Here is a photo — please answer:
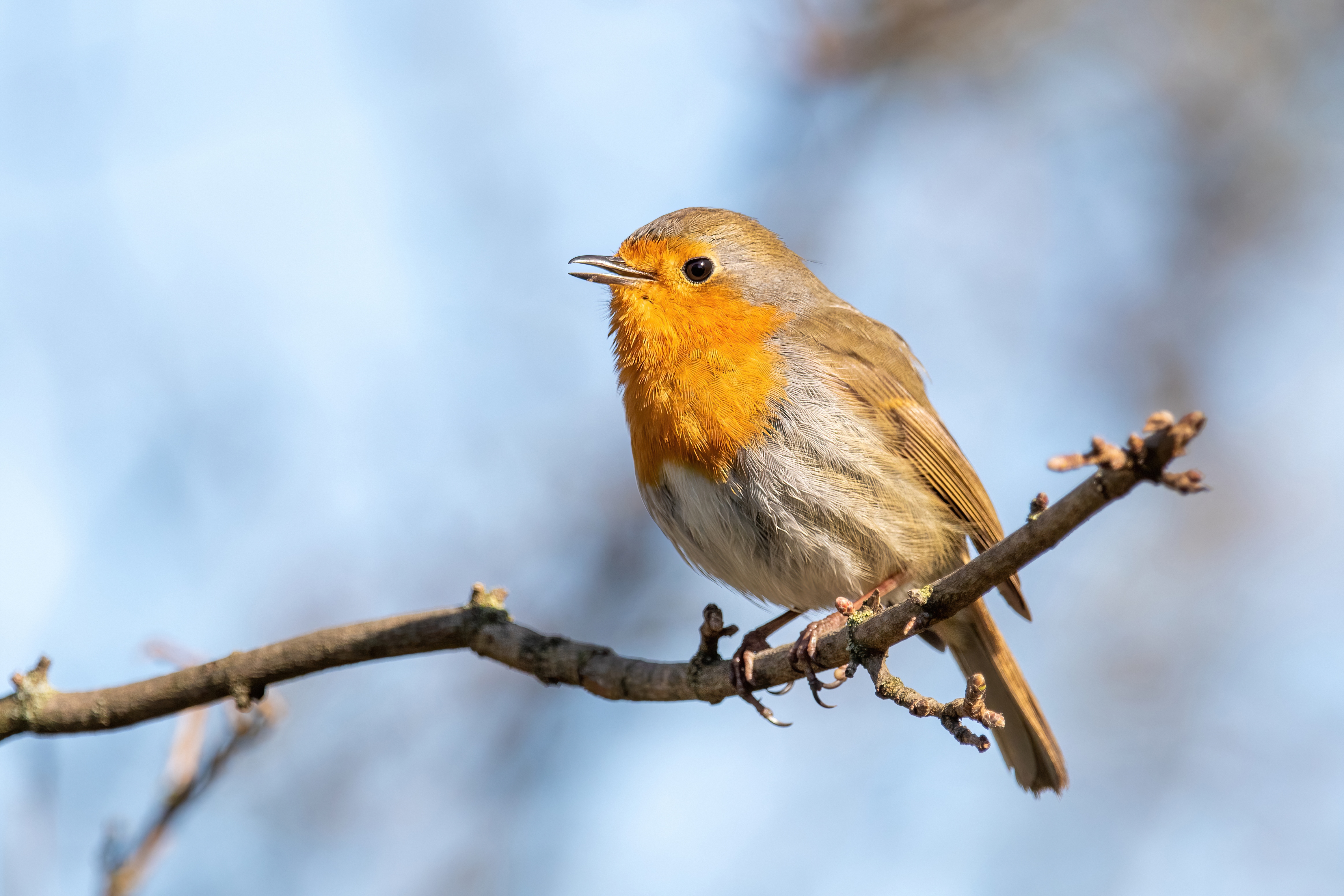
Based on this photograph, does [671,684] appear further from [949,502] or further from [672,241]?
[672,241]

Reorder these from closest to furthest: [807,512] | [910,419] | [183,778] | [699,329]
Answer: [183,778] → [807,512] → [699,329] → [910,419]

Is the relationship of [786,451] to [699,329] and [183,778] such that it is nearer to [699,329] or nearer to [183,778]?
[699,329]

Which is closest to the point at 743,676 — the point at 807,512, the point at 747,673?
the point at 747,673

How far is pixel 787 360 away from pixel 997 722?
1.86 metres

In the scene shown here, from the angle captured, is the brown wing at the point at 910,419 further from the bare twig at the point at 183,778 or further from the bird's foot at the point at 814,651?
the bare twig at the point at 183,778

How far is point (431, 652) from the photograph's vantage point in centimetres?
352

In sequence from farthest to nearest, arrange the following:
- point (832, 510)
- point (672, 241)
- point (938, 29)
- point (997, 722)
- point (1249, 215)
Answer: point (1249, 215)
point (938, 29)
point (672, 241)
point (832, 510)
point (997, 722)

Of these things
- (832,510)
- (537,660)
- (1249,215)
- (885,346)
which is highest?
(1249,215)

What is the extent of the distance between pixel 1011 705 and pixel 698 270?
2.10 metres

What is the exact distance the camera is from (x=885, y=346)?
4875mm

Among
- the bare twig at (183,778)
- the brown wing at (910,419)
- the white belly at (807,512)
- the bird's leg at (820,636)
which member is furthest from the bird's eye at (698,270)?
the bare twig at (183,778)

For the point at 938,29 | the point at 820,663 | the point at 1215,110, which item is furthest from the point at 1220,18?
the point at 820,663

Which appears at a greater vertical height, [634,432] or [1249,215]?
[1249,215]

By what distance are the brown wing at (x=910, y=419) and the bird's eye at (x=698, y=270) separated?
41 centimetres
